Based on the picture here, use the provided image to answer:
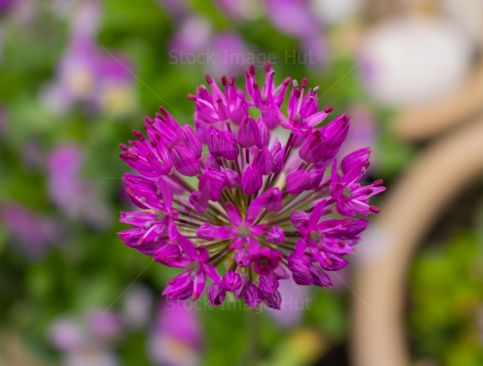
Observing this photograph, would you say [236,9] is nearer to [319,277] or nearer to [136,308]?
[136,308]

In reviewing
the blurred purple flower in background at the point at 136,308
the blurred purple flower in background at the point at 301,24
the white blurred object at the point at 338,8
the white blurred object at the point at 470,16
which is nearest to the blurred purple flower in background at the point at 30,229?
the blurred purple flower in background at the point at 136,308

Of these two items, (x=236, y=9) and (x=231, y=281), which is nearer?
(x=231, y=281)

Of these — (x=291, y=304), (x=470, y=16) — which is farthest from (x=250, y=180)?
(x=470, y=16)

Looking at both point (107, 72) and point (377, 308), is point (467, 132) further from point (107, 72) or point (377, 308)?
point (107, 72)

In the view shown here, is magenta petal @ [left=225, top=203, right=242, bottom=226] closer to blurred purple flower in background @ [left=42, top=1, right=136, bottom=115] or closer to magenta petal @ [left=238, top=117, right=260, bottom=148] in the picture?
magenta petal @ [left=238, top=117, right=260, bottom=148]

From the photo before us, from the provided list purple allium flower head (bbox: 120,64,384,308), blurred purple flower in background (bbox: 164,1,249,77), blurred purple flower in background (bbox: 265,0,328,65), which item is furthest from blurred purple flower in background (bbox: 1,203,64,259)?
purple allium flower head (bbox: 120,64,384,308)

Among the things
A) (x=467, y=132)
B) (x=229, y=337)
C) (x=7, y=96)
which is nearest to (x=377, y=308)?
(x=229, y=337)
